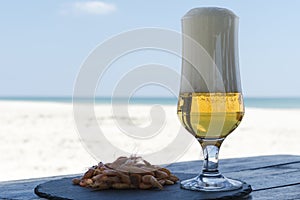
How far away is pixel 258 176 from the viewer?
127cm

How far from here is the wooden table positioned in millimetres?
1005

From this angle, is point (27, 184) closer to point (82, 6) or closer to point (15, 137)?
point (15, 137)

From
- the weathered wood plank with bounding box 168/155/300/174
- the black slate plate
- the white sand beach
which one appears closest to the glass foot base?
the black slate plate

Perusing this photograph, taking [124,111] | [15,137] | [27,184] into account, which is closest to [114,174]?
[124,111]

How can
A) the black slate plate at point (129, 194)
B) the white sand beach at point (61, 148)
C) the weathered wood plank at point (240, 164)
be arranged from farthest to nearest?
the white sand beach at point (61, 148)
the weathered wood plank at point (240, 164)
the black slate plate at point (129, 194)

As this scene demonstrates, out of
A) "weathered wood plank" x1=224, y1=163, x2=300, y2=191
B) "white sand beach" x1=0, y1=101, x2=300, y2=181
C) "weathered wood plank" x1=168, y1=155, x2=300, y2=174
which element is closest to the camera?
"weathered wood plank" x1=224, y1=163, x2=300, y2=191

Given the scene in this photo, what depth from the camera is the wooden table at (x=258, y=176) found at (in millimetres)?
1005

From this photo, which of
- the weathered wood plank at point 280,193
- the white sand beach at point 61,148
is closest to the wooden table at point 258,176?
the weathered wood plank at point 280,193

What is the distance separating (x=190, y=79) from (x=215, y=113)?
2.9 inches

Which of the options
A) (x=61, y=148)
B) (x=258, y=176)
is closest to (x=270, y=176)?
(x=258, y=176)

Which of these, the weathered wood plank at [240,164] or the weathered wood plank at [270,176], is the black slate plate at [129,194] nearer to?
the weathered wood plank at [270,176]

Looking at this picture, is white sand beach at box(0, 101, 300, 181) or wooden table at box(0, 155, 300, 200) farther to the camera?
white sand beach at box(0, 101, 300, 181)

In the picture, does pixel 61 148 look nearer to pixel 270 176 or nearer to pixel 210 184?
pixel 270 176

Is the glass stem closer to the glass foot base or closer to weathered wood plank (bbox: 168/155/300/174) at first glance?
the glass foot base
